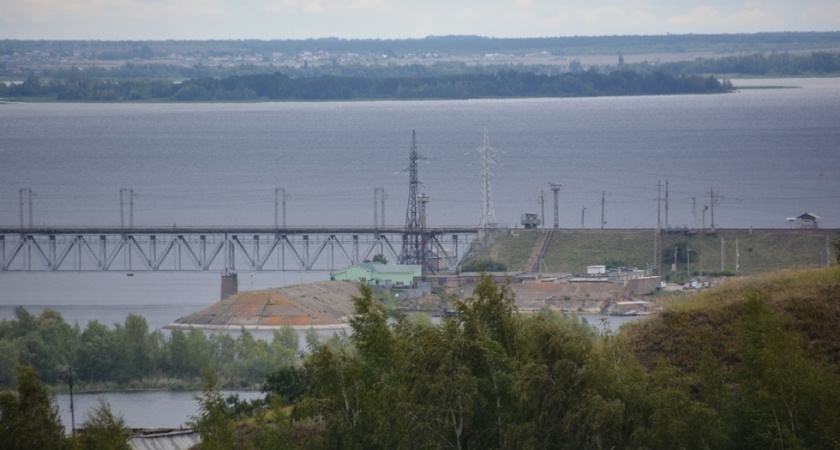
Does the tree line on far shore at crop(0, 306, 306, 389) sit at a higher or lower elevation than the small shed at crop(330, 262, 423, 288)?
lower

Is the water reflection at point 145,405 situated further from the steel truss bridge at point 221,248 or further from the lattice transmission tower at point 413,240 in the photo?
the lattice transmission tower at point 413,240

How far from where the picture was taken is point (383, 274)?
6762cm

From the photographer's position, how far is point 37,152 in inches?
6890

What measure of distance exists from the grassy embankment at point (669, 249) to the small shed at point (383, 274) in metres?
5.11

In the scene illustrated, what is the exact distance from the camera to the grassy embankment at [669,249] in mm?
67938

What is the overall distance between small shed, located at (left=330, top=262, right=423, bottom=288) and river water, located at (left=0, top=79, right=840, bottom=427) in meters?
7.09

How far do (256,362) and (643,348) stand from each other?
28031 mm

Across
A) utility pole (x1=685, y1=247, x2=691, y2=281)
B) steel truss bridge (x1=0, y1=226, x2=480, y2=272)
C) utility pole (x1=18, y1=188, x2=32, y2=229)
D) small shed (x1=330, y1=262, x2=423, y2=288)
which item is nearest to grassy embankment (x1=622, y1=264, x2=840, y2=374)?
small shed (x1=330, y1=262, x2=423, y2=288)

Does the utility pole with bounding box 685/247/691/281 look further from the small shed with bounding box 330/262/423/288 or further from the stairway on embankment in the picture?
the small shed with bounding box 330/262/423/288

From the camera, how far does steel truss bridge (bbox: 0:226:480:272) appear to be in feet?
242

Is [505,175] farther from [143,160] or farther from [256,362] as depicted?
[256,362]


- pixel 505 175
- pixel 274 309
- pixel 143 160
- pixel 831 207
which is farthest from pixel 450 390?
pixel 143 160

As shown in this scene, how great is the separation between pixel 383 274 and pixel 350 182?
61.3 m

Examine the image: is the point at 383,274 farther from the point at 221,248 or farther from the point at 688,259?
the point at 221,248
